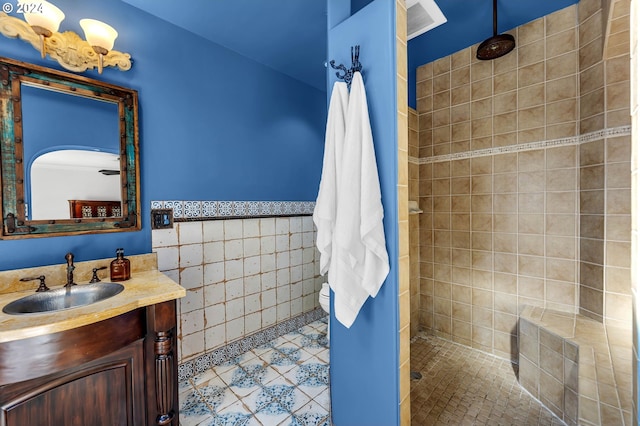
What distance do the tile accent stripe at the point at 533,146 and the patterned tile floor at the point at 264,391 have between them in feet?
6.29

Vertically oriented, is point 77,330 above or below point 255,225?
below

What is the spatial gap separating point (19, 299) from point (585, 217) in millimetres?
3124

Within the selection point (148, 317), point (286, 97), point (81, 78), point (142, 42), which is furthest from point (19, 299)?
point (286, 97)

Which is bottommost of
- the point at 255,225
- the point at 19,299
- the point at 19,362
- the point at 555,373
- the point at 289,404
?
the point at 289,404

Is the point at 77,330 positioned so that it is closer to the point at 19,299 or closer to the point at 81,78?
the point at 19,299

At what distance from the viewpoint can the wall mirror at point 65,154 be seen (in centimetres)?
129

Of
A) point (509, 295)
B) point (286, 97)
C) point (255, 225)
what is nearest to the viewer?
point (509, 295)

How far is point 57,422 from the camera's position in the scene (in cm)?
100

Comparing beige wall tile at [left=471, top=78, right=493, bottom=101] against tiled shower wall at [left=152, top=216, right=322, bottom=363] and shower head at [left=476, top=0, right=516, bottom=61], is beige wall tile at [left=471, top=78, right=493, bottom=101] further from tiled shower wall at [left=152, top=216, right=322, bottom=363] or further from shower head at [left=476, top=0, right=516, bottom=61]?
tiled shower wall at [left=152, top=216, right=322, bottom=363]

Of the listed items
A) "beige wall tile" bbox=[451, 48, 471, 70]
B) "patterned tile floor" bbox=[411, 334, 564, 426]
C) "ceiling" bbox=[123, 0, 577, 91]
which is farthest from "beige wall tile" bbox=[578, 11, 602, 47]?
"patterned tile floor" bbox=[411, 334, 564, 426]

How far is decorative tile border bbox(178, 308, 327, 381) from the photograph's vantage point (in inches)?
73.4

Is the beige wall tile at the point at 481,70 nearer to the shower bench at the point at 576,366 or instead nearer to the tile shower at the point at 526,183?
the tile shower at the point at 526,183

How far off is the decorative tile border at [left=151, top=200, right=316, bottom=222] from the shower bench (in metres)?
1.96

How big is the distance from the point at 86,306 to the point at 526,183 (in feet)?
8.88
